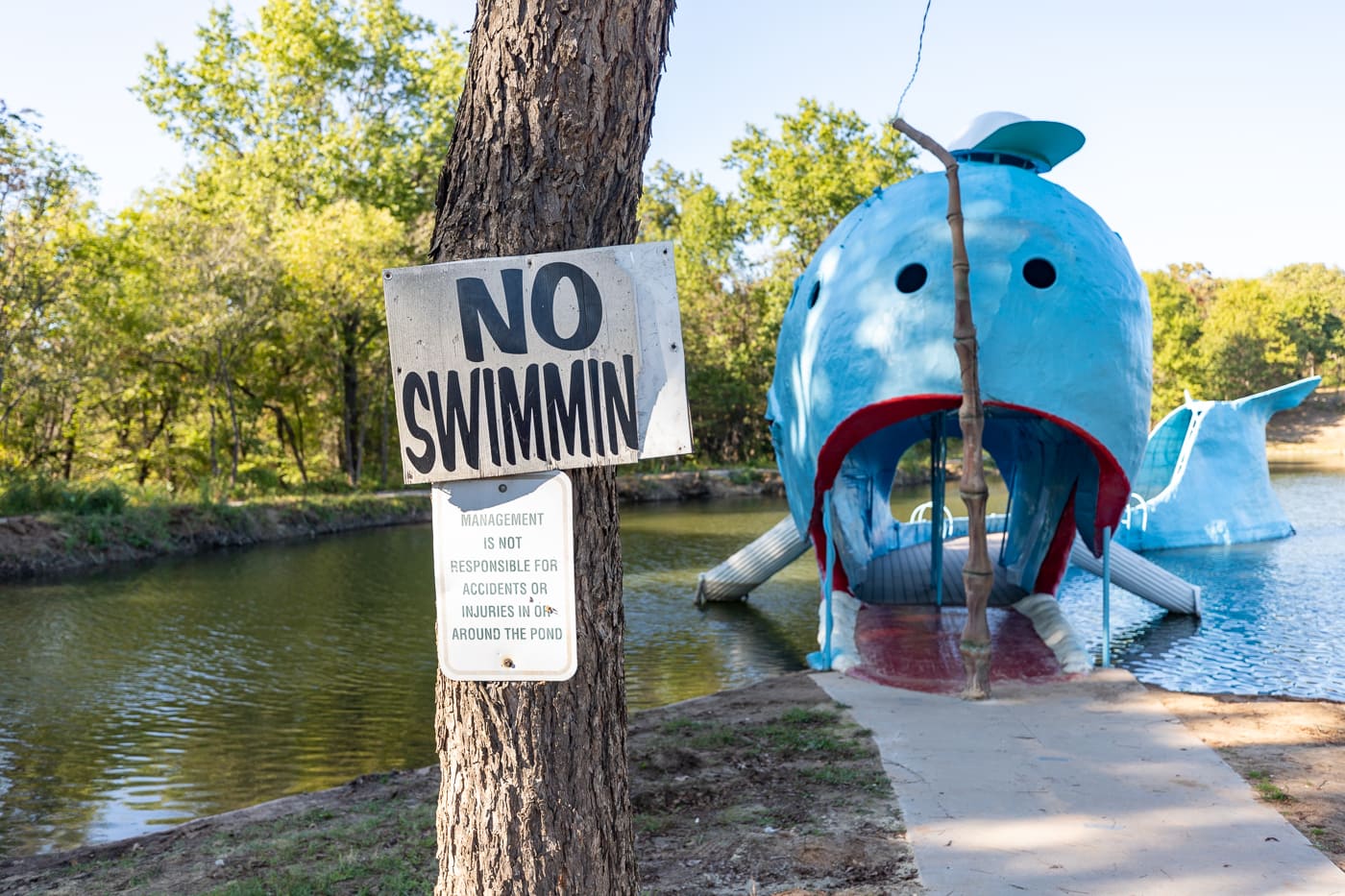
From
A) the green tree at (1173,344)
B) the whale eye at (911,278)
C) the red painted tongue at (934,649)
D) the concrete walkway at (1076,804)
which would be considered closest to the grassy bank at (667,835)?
the concrete walkway at (1076,804)

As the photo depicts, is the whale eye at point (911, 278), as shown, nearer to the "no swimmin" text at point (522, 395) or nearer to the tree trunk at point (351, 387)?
the "no swimmin" text at point (522, 395)

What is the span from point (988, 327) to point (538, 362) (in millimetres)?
5794

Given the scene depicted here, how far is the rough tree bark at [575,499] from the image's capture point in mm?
2463

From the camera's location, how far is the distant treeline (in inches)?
873

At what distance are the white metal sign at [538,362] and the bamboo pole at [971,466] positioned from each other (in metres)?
5.23

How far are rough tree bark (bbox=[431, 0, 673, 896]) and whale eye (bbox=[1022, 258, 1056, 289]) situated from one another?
19.5 ft

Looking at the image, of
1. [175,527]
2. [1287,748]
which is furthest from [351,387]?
[1287,748]

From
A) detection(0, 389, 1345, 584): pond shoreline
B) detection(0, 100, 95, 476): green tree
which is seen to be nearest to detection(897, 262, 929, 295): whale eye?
detection(0, 389, 1345, 584): pond shoreline

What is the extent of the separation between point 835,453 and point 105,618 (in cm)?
956

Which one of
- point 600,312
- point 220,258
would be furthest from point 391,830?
point 220,258

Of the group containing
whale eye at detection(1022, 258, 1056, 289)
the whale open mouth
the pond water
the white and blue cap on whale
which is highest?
the white and blue cap on whale

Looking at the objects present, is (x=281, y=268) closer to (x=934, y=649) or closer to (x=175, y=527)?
(x=175, y=527)

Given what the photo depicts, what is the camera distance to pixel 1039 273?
26.2 feet

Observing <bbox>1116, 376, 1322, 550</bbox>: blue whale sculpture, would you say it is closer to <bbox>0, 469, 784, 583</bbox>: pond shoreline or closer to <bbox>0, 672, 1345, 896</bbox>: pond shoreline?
<bbox>0, 469, 784, 583</bbox>: pond shoreline
